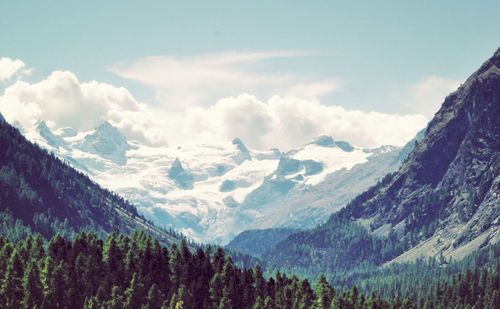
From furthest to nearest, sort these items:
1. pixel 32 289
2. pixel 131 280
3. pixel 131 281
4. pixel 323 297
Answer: pixel 323 297 → pixel 131 280 → pixel 131 281 → pixel 32 289

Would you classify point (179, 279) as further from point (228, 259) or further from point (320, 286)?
point (320, 286)

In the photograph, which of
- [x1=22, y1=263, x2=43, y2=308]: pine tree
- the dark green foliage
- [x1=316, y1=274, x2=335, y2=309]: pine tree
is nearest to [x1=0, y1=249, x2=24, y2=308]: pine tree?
the dark green foliage

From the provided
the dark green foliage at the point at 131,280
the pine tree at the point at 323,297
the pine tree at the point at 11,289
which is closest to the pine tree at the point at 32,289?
the dark green foliage at the point at 131,280

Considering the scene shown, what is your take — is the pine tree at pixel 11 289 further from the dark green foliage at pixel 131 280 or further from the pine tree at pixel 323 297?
the pine tree at pixel 323 297

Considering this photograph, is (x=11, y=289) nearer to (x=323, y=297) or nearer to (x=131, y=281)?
(x=131, y=281)

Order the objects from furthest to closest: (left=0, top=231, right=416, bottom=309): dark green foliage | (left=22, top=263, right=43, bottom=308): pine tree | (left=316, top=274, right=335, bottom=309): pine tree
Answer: (left=316, top=274, right=335, bottom=309): pine tree, (left=0, top=231, right=416, bottom=309): dark green foliage, (left=22, top=263, right=43, bottom=308): pine tree

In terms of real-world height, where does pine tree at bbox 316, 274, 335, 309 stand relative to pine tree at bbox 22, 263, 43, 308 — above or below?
above

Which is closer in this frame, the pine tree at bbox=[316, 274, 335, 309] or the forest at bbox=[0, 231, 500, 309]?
the forest at bbox=[0, 231, 500, 309]

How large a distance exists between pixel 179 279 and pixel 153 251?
8602mm

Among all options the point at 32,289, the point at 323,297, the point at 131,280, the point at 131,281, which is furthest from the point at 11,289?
the point at 323,297

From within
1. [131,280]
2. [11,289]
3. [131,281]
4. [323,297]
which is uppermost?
[323,297]

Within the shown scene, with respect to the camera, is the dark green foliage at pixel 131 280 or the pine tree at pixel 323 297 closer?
the dark green foliage at pixel 131 280

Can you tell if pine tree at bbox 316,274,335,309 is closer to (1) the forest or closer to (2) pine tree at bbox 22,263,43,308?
(1) the forest

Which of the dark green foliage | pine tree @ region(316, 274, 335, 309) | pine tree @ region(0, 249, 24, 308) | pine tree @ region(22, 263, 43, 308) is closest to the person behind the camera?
pine tree @ region(22, 263, 43, 308)
